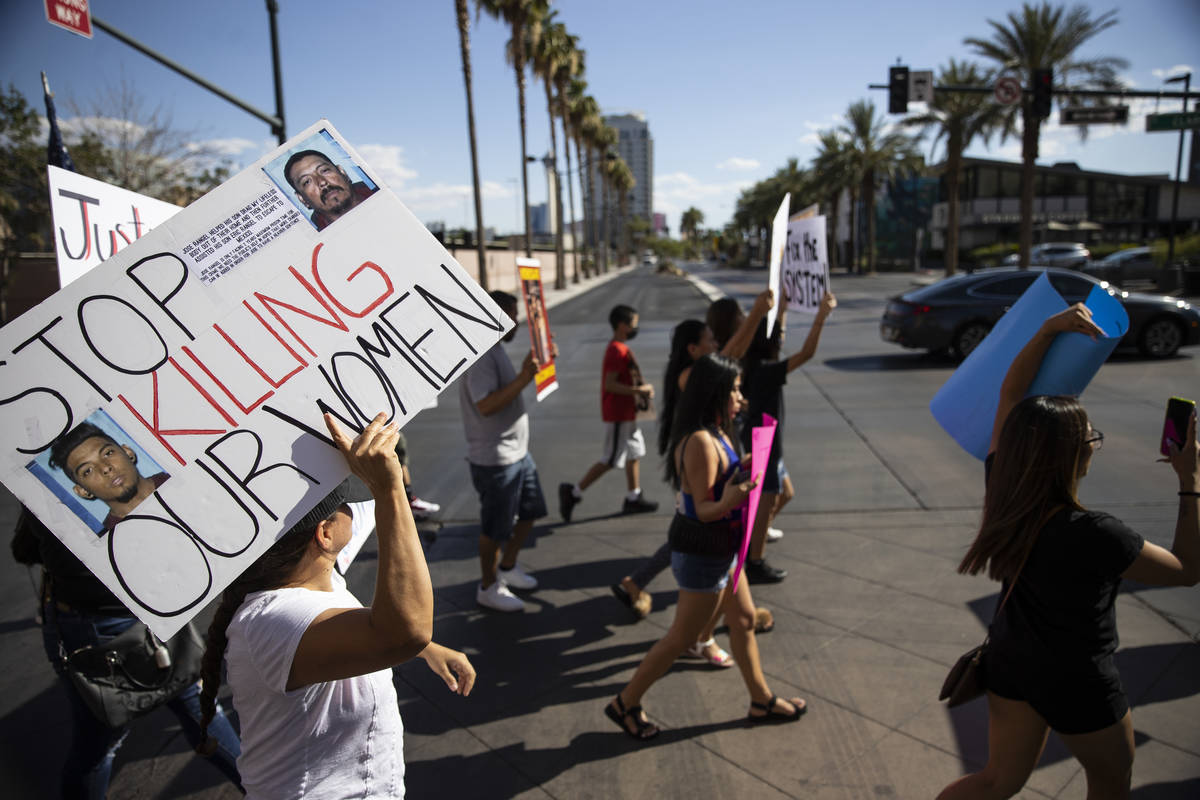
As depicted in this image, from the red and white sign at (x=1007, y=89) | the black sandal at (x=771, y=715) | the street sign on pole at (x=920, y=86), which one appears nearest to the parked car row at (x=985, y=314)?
the red and white sign at (x=1007, y=89)

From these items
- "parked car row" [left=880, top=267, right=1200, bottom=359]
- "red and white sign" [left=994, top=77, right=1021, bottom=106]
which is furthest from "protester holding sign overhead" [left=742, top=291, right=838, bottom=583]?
"red and white sign" [left=994, top=77, right=1021, bottom=106]

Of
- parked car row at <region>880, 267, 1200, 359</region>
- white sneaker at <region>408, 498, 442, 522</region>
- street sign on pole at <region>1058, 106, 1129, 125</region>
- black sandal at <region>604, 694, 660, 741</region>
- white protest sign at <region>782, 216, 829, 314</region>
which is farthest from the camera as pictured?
street sign on pole at <region>1058, 106, 1129, 125</region>

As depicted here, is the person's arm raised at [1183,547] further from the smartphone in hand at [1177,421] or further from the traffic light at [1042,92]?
the traffic light at [1042,92]

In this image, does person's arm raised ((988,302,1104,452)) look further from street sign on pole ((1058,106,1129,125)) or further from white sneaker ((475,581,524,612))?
street sign on pole ((1058,106,1129,125))

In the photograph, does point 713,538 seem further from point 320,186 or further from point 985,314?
point 985,314

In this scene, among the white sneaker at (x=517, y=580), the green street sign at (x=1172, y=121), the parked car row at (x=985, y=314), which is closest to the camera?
the white sneaker at (x=517, y=580)

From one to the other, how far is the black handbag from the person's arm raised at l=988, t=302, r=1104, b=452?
2.92 meters

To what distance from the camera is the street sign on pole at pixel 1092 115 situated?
1887 cm

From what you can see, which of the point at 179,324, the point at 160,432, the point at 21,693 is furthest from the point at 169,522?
the point at 21,693

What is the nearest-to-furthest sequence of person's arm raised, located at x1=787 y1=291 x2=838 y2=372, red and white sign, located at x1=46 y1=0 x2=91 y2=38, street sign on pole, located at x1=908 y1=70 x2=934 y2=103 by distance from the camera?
1. person's arm raised, located at x1=787 y1=291 x2=838 y2=372
2. red and white sign, located at x1=46 y1=0 x2=91 y2=38
3. street sign on pole, located at x1=908 y1=70 x2=934 y2=103

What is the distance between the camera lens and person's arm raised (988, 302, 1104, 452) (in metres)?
2.45

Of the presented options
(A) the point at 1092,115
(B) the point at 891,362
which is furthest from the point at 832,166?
(B) the point at 891,362

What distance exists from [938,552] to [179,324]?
4.76m

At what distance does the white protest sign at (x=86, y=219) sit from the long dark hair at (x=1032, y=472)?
9.65ft
